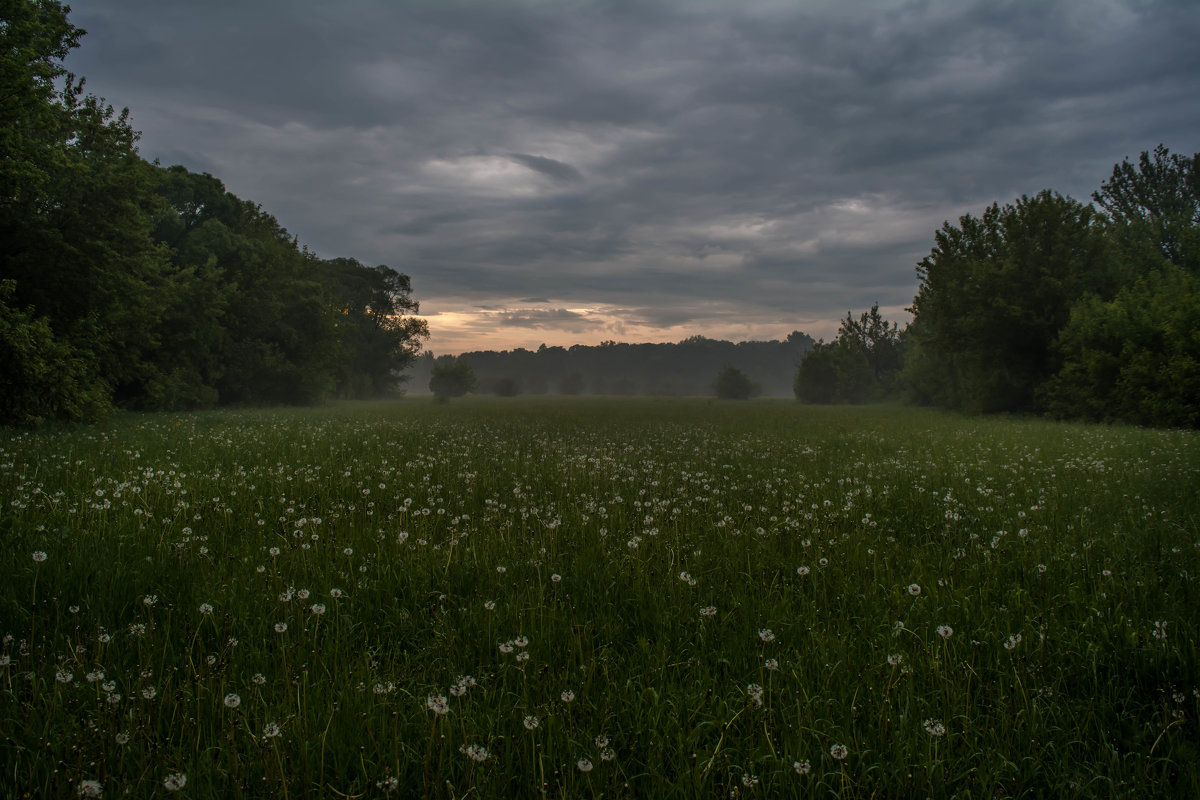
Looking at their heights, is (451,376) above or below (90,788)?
above

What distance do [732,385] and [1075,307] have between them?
64488 millimetres

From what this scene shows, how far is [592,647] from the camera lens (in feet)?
11.6

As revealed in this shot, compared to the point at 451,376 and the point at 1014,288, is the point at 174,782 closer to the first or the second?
the point at 1014,288

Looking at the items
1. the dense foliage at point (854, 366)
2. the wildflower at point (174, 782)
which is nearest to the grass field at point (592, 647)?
the wildflower at point (174, 782)

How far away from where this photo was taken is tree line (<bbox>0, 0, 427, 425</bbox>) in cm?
1352

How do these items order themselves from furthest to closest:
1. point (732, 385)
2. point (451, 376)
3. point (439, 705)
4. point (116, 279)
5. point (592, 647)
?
A: point (732, 385) → point (451, 376) → point (116, 279) → point (592, 647) → point (439, 705)

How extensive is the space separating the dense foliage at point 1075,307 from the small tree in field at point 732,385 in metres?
49.8

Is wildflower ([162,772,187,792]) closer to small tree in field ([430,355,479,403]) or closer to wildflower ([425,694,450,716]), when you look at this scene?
wildflower ([425,694,450,716])

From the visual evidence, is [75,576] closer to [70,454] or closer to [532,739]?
[532,739]

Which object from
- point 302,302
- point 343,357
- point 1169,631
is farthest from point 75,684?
point 343,357

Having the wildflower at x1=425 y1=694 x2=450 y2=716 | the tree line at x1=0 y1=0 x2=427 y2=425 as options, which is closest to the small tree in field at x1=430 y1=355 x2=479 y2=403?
the tree line at x1=0 y1=0 x2=427 y2=425

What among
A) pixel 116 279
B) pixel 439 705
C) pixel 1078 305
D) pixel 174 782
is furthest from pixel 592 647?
pixel 1078 305

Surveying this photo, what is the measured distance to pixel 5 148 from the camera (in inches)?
541

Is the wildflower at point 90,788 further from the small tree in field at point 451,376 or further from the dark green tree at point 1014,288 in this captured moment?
the small tree in field at point 451,376
